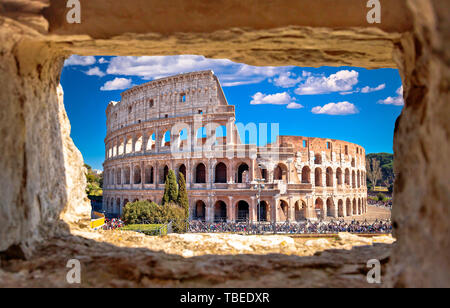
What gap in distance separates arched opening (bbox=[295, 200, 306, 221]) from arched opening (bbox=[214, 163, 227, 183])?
746 cm

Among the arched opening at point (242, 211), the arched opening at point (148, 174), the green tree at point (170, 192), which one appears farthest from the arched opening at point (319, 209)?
the arched opening at point (148, 174)

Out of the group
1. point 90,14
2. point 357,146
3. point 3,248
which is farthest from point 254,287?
point 357,146

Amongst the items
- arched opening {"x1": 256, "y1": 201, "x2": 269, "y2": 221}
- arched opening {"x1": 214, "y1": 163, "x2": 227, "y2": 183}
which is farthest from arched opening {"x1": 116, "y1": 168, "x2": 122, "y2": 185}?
arched opening {"x1": 256, "y1": 201, "x2": 269, "y2": 221}

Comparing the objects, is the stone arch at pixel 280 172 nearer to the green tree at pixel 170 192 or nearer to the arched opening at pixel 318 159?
the arched opening at pixel 318 159

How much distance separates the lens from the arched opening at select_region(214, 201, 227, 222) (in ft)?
81.8

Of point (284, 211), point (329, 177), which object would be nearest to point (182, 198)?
point (284, 211)

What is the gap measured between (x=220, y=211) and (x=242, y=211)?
2.30 metres

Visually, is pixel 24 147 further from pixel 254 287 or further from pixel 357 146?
pixel 357 146

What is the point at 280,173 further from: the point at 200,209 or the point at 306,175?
the point at 200,209

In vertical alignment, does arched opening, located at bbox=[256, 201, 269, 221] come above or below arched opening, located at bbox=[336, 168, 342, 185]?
below

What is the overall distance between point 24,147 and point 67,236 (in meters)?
1.46

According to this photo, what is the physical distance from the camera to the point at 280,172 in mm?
27562

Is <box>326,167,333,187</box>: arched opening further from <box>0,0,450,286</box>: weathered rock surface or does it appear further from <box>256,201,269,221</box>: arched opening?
<box>0,0,450,286</box>: weathered rock surface

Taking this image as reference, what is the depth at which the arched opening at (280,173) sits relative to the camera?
82.5ft
